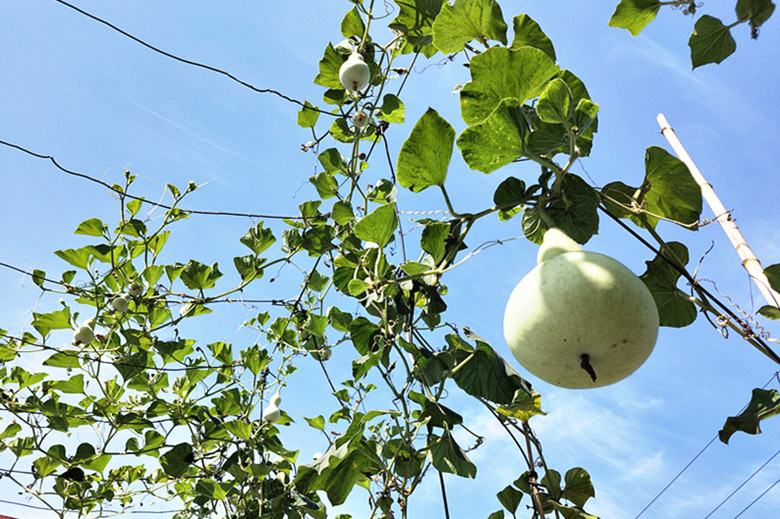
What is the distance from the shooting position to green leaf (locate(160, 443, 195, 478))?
1.75 meters

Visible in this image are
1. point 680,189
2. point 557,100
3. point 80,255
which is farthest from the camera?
point 80,255

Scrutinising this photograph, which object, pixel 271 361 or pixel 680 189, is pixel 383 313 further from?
pixel 271 361

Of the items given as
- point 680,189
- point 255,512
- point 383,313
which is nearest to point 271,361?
point 255,512

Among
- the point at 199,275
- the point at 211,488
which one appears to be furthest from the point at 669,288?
the point at 211,488

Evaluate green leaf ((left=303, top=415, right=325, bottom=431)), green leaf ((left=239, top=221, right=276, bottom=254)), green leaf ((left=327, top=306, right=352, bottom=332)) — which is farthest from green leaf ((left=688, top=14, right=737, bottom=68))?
green leaf ((left=303, top=415, right=325, bottom=431))

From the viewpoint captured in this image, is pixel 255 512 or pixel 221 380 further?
pixel 221 380

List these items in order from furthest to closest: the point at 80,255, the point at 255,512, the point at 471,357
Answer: the point at 255,512
the point at 80,255
the point at 471,357

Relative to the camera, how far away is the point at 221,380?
1.83 m

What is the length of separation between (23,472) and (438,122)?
6.92 ft

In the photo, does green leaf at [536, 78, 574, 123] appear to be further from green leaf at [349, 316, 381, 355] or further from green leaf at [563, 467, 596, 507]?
green leaf at [563, 467, 596, 507]

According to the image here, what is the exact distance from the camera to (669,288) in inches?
35.9

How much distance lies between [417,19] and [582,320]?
2.82 ft

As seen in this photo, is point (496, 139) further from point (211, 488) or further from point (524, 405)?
point (211, 488)

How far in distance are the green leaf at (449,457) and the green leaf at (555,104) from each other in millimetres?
648
